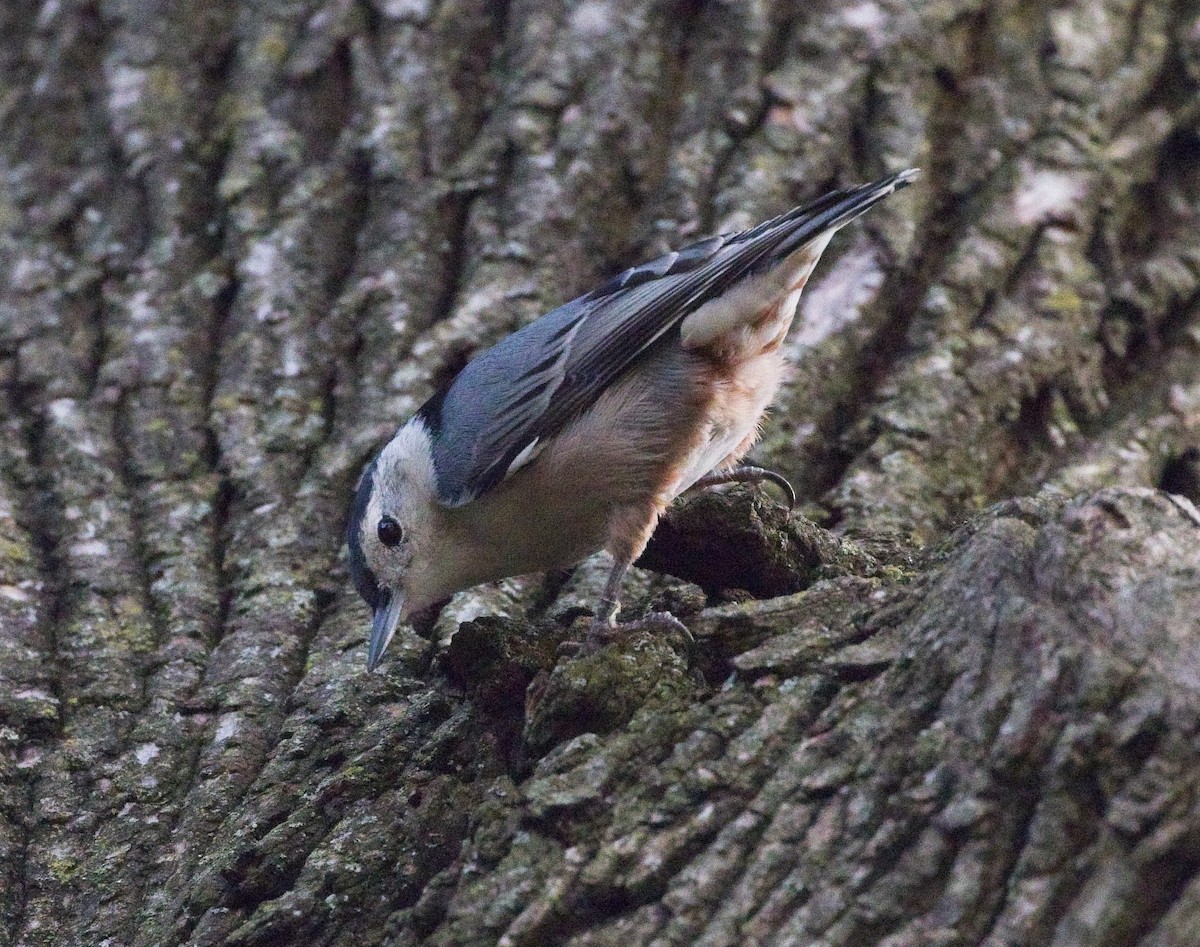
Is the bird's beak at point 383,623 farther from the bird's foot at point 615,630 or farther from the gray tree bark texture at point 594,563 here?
the bird's foot at point 615,630

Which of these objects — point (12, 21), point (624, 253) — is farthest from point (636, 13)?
point (12, 21)

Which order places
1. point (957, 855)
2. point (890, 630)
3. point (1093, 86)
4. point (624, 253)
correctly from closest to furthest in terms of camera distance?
1. point (957, 855)
2. point (890, 630)
3. point (624, 253)
4. point (1093, 86)

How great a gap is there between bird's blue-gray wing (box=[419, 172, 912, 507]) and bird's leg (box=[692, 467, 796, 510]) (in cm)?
30

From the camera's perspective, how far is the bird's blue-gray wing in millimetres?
2754

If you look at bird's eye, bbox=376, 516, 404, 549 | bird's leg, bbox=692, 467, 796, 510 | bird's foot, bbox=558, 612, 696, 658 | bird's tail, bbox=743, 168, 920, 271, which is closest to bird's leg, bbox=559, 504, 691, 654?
bird's foot, bbox=558, 612, 696, 658

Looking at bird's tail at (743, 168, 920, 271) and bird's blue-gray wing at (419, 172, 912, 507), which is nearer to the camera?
bird's tail at (743, 168, 920, 271)

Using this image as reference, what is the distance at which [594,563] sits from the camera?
285 centimetres

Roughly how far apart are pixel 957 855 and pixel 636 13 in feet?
8.29

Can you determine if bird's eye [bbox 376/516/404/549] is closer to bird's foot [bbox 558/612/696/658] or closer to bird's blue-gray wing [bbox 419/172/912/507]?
bird's blue-gray wing [bbox 419/172/912/507]

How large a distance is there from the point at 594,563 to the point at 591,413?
30 cm

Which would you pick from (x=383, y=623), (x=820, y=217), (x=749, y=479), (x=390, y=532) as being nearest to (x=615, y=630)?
(x=383, y=623)

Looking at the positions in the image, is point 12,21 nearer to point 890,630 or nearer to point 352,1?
point 352,1

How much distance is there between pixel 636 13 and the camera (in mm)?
3492

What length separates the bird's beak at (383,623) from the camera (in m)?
2.39
